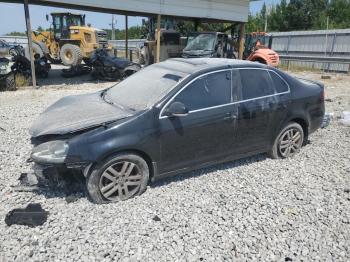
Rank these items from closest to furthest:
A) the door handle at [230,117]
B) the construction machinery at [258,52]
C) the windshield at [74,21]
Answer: the door handle at [230,117], the construction machinery at [258,52], the windshield at [74,21]

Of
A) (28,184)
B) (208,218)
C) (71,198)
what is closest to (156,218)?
(208,218)

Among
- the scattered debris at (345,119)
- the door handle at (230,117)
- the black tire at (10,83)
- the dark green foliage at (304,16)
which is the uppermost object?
the dark green foliage at (304,16)

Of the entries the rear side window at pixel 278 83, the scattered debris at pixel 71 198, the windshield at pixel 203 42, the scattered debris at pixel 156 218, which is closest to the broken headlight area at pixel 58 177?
the scattered debris at pixel 71 198

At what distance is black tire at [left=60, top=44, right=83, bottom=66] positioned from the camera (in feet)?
55.0

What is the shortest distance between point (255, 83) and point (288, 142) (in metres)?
1.19

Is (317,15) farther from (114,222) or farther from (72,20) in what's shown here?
(114,222)

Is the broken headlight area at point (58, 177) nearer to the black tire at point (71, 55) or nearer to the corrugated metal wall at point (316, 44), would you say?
the black tire at point (71, 55)

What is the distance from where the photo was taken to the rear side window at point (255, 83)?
175 inches

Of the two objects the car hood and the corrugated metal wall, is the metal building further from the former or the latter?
the car hood

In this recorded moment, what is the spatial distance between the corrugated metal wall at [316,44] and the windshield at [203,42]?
8921 mm

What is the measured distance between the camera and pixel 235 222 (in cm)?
343

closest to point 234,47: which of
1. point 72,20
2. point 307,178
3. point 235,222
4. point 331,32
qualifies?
point 331,32

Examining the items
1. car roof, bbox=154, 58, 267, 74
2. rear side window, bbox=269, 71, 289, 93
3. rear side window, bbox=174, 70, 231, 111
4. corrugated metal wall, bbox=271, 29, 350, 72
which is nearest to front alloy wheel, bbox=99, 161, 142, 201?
rear side window, bbox=174, 70, 231, 111

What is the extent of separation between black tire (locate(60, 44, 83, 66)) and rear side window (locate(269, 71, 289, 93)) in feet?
45.0
